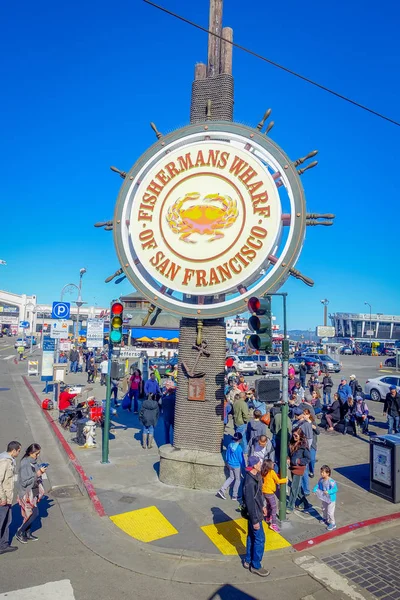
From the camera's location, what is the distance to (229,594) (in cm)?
578

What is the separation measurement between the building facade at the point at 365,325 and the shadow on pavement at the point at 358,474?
4335 inches

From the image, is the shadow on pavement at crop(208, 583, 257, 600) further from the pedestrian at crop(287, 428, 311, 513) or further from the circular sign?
the circular sign

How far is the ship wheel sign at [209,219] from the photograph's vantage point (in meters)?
9.23

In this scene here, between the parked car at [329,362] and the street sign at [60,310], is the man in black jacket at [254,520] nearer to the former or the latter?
the street sign at [60,310]

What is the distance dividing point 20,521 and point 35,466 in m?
1.43

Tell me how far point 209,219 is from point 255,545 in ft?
21.2

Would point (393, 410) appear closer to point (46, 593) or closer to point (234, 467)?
point (234, 467)

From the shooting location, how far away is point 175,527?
24.7 ft

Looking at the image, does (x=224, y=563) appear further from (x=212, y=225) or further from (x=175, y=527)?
(x=212, y=225)

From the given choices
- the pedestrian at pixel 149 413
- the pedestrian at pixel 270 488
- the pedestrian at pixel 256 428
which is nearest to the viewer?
the pedestrian at pixel 270 488

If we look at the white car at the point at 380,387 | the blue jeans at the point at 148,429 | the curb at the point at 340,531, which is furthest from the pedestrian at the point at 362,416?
the blue jeans at the point at 148,429

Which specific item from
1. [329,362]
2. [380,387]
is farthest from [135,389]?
[329,362]

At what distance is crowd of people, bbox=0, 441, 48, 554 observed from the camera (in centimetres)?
648

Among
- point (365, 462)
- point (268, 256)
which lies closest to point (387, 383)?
point (365, 462)
